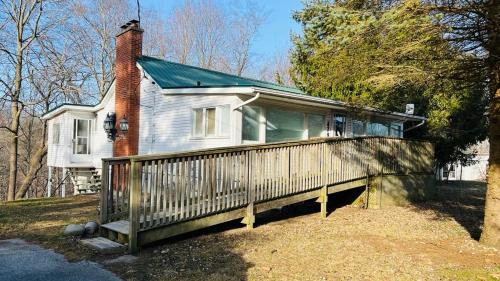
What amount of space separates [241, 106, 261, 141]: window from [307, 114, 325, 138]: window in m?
2.13

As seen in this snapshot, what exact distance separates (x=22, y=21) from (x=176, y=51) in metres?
13.5

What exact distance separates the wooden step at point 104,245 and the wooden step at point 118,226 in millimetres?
195

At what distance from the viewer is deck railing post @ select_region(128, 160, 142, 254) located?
593 centimetres

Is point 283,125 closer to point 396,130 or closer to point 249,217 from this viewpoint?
point 249,217

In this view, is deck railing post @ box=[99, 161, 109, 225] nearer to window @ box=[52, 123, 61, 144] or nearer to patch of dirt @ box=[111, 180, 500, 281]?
patch of dirt @ box=[111, 180, 500, 281]

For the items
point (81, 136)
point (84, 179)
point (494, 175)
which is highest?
point (81, 136)

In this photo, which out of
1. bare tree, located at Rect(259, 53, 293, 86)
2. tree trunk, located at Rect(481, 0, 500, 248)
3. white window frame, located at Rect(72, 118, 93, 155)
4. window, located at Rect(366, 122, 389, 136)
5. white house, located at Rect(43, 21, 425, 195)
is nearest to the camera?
tree trunk, located at Rect(481, 0, 500, 248)

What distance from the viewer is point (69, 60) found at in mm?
24047

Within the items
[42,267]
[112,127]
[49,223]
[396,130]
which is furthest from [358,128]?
[42,267]

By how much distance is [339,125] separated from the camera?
44.9ft

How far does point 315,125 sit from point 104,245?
807cm

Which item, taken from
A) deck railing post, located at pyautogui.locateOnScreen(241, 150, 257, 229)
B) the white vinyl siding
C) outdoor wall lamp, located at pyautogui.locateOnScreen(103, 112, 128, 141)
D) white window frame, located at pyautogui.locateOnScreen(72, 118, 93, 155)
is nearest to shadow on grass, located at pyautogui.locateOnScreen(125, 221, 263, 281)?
deck railing post, located at pyautogui.locateOnScreen(241, 150, 257, 229)

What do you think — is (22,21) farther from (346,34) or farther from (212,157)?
(346,34)

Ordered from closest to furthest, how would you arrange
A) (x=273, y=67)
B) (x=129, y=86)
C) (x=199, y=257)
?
1. (x=199, y=257)
2. (x=129, y=86)
3. (x=273, y=67)
